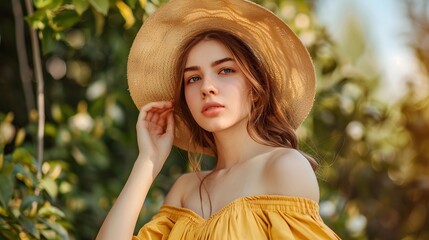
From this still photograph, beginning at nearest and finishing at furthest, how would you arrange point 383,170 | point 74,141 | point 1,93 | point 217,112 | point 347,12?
point 217,112, point 74,141, point 1,93, point 383,170, point 347,12

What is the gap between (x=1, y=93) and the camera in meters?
4.22

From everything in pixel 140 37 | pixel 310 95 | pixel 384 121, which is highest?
pixel 140 37

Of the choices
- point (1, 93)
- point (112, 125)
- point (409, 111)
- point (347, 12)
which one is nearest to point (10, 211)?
point (112, 125)

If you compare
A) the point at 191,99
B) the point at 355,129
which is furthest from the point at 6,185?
the point at 355,129

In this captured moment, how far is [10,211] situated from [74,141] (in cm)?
103

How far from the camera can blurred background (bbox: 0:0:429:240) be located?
2865mm

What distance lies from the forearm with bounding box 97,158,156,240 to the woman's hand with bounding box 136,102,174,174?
37 millimetres

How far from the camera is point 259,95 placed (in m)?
2.35

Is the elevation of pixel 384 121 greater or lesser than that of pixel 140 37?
lesser

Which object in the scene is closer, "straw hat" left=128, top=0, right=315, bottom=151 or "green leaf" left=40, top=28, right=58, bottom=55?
"straw hat" left=128, top=0, right=315, bottom=151

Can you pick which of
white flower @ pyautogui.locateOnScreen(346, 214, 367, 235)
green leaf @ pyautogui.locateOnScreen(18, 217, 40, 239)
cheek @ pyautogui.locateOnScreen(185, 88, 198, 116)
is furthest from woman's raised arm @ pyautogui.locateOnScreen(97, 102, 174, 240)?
white flower @ pyautogui.locateOnScreen(346, 214, 367, 235)

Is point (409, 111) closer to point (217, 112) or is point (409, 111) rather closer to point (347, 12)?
point (347, 12)

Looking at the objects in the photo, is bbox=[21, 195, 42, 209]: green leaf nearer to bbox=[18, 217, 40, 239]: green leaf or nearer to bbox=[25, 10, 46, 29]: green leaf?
bbox=[18, 217, 40, 239]: green leaf

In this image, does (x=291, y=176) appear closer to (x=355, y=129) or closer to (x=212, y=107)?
(x=212, y=107)
